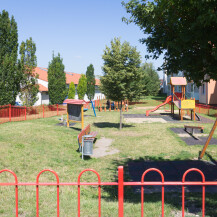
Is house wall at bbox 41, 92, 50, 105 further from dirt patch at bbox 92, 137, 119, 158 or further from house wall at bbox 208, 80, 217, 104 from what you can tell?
dirt patch at bbox 92, 137, 119, 158

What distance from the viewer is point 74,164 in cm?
954

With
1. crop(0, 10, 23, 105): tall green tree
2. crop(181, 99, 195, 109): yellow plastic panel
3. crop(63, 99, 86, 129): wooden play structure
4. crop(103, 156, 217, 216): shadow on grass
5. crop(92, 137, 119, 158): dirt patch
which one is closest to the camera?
crop(103, 156, 217, 216): shadow on grass

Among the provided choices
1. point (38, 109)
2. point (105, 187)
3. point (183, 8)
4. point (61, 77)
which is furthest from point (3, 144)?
point (61, 77)

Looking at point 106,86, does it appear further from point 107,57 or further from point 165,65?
point 165,65

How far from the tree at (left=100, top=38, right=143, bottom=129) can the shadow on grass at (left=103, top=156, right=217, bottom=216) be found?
7.47m

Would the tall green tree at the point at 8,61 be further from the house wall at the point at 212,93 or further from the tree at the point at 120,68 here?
the house wall at the point at 212,93

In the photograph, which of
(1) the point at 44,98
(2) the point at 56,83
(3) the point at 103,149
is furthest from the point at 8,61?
(1) the point at 44,98

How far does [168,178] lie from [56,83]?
95.6 ft

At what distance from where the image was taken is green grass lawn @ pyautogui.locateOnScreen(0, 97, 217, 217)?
203 inches

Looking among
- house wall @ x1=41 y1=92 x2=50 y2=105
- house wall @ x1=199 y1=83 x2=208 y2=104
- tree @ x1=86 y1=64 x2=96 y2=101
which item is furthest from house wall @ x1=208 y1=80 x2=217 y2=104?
tree @ x1=86 y1=64 x2=96 y2=101

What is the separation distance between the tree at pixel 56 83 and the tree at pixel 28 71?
805 cm

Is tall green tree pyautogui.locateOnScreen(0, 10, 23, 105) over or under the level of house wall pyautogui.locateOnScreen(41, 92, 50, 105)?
over

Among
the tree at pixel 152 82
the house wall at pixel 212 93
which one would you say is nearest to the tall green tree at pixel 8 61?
the house wall at pixel 212 93

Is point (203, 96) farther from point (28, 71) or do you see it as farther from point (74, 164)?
point (74, 164)
